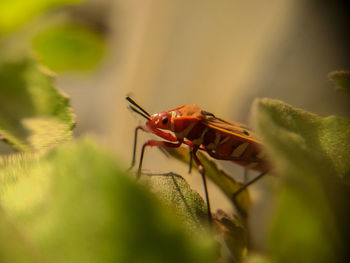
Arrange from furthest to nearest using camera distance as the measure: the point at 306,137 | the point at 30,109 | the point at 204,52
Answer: the point at 204,52
the point at 30,109
the point at 306,137

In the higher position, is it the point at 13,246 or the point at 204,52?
the point at 13,246

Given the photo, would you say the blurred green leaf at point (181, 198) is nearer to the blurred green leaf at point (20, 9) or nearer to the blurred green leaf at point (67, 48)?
the blurred green leaf at point (20, 9)

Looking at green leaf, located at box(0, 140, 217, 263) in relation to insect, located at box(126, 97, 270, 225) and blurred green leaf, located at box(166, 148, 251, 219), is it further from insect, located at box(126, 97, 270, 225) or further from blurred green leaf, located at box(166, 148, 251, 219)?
insect, located at box(126, 97, 270, 225)

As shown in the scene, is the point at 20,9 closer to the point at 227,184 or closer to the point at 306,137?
the point at 227,184

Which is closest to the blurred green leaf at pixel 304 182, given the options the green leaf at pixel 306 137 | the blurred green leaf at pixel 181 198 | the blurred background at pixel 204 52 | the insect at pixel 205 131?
the green leaf at pixel 306 137

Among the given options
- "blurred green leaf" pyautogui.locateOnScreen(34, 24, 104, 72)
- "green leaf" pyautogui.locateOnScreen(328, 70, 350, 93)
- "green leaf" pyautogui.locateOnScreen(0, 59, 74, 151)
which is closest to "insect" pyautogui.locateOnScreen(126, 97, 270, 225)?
"green leaf" pyautogui.locateOnScreen(0, 59, 74, 151)

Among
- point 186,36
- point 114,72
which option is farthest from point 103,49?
point 186,36

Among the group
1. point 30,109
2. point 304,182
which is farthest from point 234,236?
point 30,109
